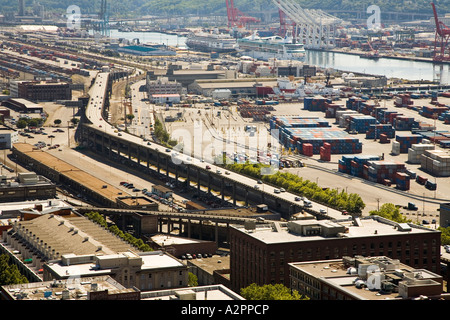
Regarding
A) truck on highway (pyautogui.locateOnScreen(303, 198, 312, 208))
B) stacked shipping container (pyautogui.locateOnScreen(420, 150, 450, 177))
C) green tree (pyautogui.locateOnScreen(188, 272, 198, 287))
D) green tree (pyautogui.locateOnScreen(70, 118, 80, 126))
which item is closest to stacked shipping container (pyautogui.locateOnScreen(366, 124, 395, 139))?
stacked shipping container (pyautogui.locateOnScreen(420, 150, 450, 177))

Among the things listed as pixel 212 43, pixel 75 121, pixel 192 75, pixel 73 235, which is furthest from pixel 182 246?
pixel 212 43

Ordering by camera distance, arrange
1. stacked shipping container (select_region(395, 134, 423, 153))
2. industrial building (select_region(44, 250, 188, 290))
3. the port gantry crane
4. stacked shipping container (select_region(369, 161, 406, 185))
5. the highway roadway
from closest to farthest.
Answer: industrial building (select_region(44, 250, 188, 290))
the highway roadway
stacked shipping container (select_region(369, 161, 406, 185))
stacked shipping container (select_region(395, 134, 423, 153))
the port gantry crane

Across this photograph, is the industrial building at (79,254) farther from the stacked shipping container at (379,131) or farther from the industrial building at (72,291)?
the stacked shipping container at (379,131)

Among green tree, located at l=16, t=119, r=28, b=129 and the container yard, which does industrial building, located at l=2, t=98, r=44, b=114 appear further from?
the container yard

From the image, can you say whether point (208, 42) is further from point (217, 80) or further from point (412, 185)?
point (412, 185)

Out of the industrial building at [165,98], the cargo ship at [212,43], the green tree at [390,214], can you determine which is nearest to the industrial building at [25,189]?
the green tree at [390,214]
